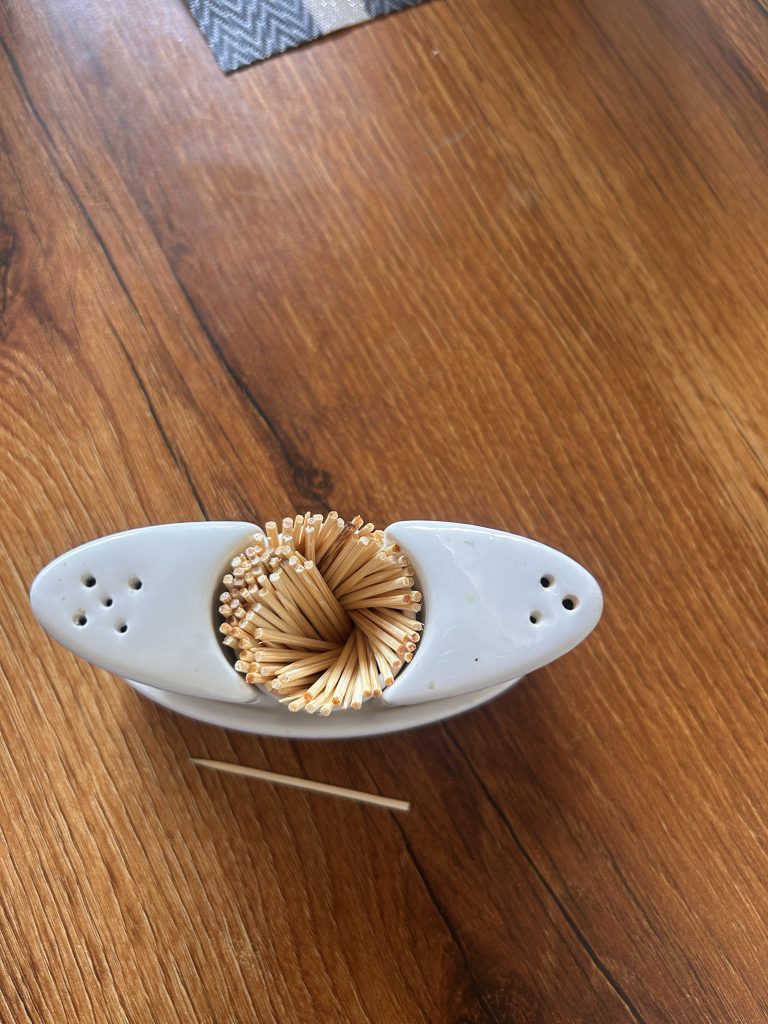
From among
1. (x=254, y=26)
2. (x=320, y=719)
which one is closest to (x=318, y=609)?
(x=320, y=719)

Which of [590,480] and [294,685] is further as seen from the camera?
[590,480]

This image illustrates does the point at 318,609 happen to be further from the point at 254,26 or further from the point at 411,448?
the point at 254,26

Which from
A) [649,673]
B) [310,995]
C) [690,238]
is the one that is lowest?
[310,995]

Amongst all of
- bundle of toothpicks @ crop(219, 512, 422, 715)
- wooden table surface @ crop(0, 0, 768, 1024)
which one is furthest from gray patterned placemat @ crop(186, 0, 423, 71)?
bundle of toothpicks @ crop(219, 512, 422, 715)

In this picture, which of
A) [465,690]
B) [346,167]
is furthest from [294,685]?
[346,167]

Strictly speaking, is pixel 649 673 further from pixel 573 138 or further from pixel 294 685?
pixel 573 138

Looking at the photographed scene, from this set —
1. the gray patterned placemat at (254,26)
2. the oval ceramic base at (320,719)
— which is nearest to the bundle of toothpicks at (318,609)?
the oval ceramic base at (320,719)

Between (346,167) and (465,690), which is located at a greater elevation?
(346,167)
